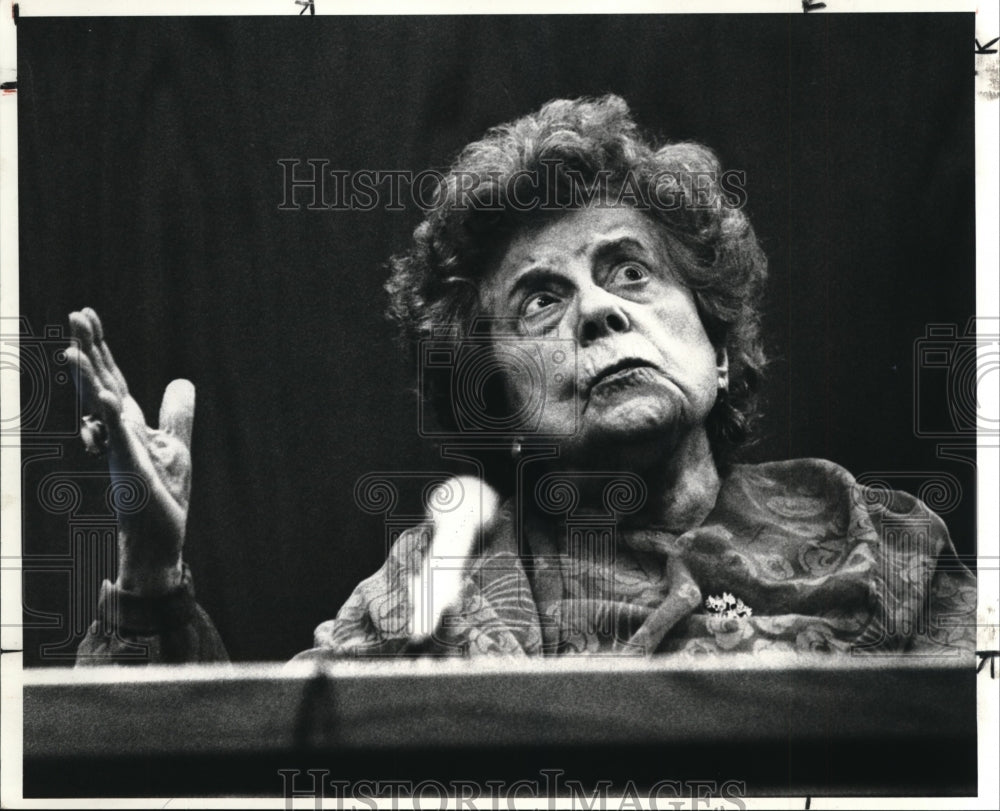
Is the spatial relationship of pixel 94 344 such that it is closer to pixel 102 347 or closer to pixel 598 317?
pixel 102 347

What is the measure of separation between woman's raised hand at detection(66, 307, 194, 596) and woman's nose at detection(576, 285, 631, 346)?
150 cm

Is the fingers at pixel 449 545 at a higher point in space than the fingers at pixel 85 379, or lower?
lower

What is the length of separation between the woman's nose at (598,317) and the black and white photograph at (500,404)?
19 mm

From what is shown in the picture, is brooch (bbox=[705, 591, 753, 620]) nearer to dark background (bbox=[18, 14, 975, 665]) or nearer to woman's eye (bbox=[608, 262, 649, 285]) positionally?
dark background (bbox=[18, 14, 975, 665])

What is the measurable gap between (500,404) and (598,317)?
1.62 ft

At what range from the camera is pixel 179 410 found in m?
4.16

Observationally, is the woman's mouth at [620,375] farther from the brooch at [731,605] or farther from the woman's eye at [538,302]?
the brooch at [731,605]

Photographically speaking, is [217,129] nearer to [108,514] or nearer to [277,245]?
[277,245]

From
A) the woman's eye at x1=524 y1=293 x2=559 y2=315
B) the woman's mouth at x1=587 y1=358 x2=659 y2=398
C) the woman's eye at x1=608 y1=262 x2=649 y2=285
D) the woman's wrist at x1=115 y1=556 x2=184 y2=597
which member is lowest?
the woman's wrist at x1=115 y1=556 x2=184 y2=597

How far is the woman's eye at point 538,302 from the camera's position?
13.6 ft

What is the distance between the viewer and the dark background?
4.16 m

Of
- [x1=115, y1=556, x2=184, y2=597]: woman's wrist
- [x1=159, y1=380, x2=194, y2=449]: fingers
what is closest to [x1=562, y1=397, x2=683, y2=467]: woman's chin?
[x1=159, y1=380, x2=194, y2=449]: fingers

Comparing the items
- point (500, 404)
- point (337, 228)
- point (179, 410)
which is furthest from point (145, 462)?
point (500, 404)

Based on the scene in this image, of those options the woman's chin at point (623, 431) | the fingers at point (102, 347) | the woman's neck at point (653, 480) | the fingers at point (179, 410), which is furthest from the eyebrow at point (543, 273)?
the fingers at point (102, 347)
